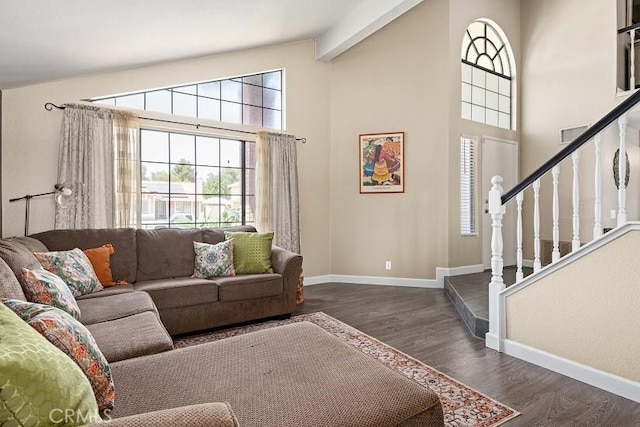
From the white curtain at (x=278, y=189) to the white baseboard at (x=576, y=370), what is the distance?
9.49 ft

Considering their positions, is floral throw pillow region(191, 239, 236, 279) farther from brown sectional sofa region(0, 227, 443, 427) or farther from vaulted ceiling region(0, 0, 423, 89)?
vaulted ceiling region(0, 0, 423, 89)

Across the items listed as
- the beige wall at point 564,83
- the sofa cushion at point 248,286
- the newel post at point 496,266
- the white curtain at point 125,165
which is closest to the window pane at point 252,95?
the white curtain at point 125,165

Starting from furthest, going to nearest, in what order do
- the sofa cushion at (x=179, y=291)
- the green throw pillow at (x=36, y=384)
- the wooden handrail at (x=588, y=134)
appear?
the sofa cushion at (x=179, y=291)
the wooden handrail at (x=588, y=134)
the green throw pillow at (x=36, y=384)

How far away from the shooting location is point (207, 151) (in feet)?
14.5

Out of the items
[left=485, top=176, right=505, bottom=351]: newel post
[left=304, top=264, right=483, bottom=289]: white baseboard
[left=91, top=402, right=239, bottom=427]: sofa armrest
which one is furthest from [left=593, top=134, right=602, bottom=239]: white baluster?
[left=304, top=264, right=483, bottom=289]: white baseboard

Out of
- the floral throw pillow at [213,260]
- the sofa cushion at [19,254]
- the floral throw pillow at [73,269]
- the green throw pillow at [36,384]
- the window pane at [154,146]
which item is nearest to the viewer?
the green throw pillow at [36,384]

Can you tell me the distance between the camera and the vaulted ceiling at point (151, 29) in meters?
2.20

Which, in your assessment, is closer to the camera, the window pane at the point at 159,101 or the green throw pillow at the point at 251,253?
the green throw pillow at the point at 251,253

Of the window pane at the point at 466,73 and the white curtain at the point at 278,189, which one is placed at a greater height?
the window pane at the point at 466,73

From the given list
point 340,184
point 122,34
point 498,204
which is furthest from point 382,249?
point 122,34

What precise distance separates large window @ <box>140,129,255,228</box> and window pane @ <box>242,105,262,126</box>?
1.01 ft

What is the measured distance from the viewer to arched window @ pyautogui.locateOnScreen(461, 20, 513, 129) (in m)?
5.09

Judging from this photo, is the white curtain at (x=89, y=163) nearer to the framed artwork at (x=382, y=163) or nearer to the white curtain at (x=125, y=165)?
the white curtain at (x=125, y=165)

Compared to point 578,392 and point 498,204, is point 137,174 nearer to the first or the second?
point 498,204
